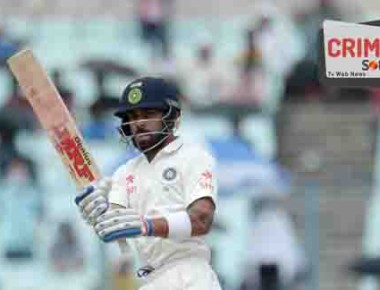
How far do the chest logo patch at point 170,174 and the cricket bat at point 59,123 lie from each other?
31 cm

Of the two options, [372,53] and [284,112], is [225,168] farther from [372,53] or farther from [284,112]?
[372,53]

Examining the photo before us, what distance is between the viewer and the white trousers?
521 centimetres

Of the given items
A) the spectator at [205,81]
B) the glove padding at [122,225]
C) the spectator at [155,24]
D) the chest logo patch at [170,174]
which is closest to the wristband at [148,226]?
the glove padding at [122,225]

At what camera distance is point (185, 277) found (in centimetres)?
522

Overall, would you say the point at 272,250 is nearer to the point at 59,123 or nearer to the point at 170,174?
the point at 59,123

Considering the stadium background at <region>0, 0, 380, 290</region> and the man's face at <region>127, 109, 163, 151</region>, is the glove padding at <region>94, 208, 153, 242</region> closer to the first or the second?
the man's face at <region>127, 109, 163, 151</region>

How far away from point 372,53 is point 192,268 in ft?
3.20

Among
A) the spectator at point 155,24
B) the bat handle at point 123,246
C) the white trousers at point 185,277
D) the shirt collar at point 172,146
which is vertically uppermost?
the spectator at point 155,24

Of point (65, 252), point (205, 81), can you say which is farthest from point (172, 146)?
point (205, 81)

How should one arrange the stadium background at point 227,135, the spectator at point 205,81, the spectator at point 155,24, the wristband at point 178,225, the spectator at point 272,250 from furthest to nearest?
the spectator at point 155,24 < the spectator at point 205,81 < the stadium background at point 227,135 < the spectator at point 272,250 < the wristband at point 178,225

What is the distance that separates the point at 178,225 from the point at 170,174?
9.9 inches

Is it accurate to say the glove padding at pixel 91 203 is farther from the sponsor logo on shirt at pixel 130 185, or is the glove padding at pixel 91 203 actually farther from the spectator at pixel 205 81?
the spectator at pixel 205 81

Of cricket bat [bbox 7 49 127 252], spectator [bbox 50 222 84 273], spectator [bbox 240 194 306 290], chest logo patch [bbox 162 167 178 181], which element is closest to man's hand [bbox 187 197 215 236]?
chest logo patch [bbox 162 167 178 181]

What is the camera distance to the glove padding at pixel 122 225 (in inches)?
193
